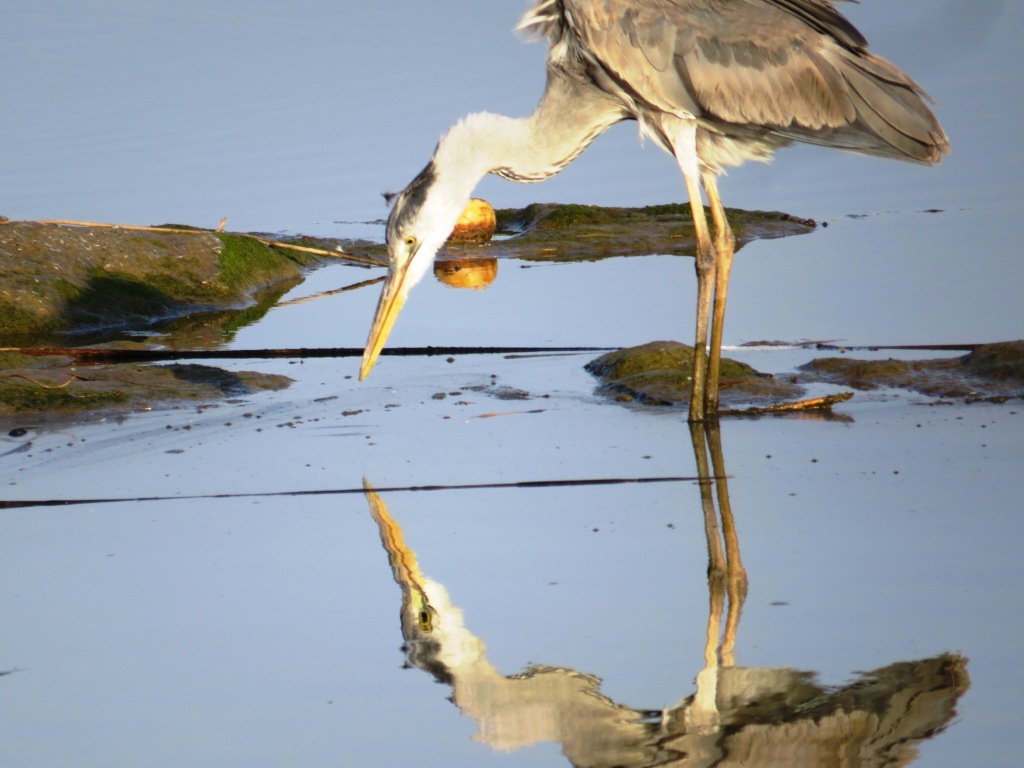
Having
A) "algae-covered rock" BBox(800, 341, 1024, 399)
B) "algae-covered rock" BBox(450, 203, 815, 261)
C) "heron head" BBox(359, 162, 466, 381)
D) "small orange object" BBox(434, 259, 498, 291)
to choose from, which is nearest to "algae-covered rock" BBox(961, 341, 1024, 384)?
"algae-covered rock" BBox(800, 341, 1024, 399)

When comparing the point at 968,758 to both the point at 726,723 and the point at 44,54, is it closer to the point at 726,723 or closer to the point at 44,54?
the point at 726,723

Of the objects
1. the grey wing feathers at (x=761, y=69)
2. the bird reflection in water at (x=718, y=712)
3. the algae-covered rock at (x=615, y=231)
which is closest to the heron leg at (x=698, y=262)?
the grey wing feathers at (x=761, y=69)

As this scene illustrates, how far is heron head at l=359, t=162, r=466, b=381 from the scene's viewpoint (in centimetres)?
691

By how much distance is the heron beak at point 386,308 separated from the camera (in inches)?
276

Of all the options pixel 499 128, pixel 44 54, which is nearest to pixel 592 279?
pixel 499 128

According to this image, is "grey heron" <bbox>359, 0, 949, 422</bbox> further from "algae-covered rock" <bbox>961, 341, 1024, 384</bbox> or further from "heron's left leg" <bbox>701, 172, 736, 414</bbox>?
"algae-covered rock" <bbox>961, 341, 1024, 384</bbox>

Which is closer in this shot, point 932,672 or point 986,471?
point 932,672

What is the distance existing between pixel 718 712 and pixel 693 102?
405cm

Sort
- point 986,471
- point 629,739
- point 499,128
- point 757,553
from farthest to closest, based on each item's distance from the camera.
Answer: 1. point 499,128
2. point 986,471
3. point 757,553
4. point 629,739

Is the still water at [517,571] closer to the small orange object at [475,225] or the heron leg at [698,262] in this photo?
the heron leg at [698,262]

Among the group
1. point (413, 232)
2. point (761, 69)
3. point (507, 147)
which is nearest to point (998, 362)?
point (761, 69)

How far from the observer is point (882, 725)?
3541 mm

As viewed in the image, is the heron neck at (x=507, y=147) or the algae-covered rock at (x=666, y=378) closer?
the heron neck at (x=507, y=147)

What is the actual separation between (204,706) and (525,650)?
2.87 feet
